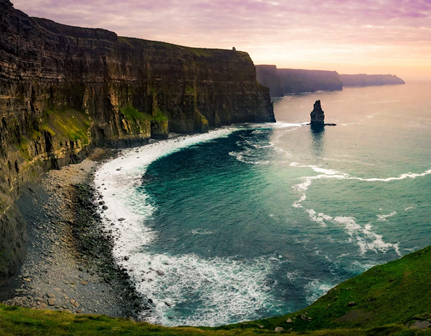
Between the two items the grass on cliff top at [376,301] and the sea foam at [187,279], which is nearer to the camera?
the grass on cliff top at [376,301]

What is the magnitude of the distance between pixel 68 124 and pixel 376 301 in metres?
79.6

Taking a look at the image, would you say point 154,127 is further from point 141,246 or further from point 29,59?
point 141,246

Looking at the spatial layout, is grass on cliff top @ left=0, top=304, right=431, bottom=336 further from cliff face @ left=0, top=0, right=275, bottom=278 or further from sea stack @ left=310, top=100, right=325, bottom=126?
sea stack @ left=310, top=100, right=325, bottom=126

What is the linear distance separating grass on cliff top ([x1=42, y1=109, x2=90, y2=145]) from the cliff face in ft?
1.03

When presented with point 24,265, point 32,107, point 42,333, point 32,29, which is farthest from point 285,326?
point 32,29

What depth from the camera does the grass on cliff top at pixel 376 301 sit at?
2938cm

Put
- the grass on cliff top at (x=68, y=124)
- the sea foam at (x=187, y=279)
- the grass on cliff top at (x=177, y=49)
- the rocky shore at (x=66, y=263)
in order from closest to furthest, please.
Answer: the rocky shore at (x=66, y=263) → the sea foam at (x=187, y=279) → the grass on cliff top at (x=68, y=124) → the grass on cliff top at (x=177, y=49)

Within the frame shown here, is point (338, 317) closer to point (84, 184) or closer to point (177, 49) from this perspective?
point (84, 184)

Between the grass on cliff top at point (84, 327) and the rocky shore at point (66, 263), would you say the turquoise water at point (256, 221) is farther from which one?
the grass on cliff top at point (84, 327)

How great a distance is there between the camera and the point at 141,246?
52531mm

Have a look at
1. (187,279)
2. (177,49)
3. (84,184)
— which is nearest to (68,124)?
(84,184)

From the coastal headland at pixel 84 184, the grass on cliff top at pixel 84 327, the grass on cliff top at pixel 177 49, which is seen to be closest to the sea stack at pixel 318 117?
the grass on cliff top at pixel 177 49

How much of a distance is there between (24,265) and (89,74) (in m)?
Result: 74.7

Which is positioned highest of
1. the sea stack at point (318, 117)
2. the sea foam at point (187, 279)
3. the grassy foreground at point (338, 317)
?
the sea stack at point (318, 117)
